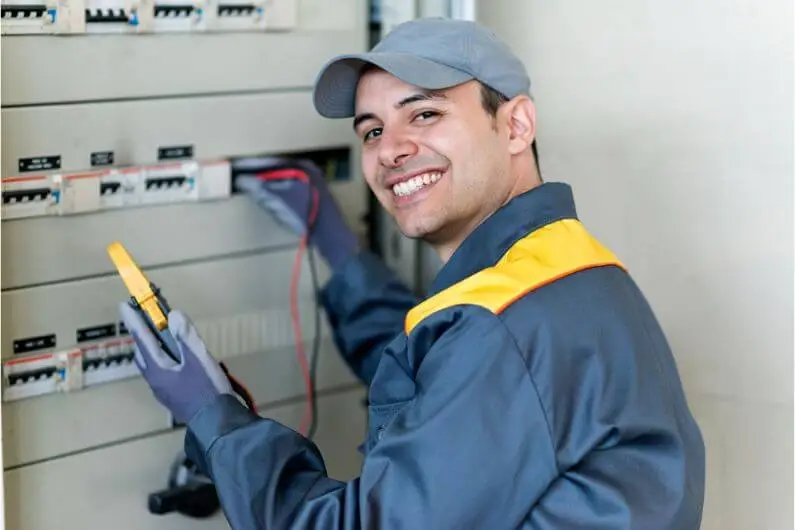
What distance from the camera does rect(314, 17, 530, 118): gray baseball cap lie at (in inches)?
63.8

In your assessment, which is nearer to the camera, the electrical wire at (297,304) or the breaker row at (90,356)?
the breaker row at (90,356)

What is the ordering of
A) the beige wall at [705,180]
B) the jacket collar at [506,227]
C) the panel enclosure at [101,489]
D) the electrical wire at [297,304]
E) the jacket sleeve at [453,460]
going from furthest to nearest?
the electrical wire at [297,304], the beige wall at [705,180], the panel enclosure at [101,489], the jacket collar at [506,227], the jacket sleeve at [453,460]

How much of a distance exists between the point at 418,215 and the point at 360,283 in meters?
0.35

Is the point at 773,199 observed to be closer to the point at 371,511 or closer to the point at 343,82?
the point at 343,82

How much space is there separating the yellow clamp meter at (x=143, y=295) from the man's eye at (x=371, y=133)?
392mm

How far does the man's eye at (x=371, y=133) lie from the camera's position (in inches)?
69.4

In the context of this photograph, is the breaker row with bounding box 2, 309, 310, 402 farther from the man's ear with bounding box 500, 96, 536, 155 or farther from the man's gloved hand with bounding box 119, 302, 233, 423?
the man's ear with bounding box 500, 96, 536, 155

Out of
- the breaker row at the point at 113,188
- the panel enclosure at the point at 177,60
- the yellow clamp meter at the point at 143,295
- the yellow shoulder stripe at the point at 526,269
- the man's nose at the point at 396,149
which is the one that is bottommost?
the yellow clamp meter at the point at 143,295

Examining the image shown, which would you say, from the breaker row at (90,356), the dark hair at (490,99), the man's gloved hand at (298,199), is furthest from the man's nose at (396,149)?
the breaker row at (90,356)

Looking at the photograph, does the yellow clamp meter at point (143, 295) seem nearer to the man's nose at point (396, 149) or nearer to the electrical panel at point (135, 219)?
the electrical panel at point (135, 219)

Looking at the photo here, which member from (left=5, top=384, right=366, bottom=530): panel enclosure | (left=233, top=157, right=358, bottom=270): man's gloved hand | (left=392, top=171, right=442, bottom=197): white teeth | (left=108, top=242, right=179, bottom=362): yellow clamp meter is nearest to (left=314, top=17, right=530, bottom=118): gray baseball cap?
→ (left=392, top=171, right=442, bottom=197): white teeth

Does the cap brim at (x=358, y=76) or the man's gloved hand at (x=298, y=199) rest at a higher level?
the cap brim at (x=358, y=76)

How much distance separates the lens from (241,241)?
6.38 ft

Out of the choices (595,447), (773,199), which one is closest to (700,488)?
(595,447)
